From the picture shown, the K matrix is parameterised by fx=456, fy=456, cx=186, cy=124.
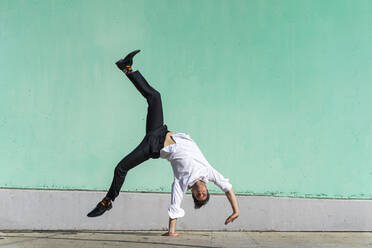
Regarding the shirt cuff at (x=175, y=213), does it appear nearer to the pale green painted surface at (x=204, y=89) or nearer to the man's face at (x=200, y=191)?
the man's face at (x=200, y=191)

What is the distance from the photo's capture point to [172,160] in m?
5.44

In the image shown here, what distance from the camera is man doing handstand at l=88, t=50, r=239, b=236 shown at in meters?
5.31

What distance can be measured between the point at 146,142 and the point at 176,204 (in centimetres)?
81

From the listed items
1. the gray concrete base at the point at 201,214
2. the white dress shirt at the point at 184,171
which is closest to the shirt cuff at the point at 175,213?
the white dress shirt at the point at 184,171

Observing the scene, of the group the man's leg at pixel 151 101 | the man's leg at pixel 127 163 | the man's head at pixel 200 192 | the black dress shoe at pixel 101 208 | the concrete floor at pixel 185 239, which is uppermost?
the man's leg at pixel 151 101

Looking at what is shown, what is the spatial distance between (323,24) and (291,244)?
3.24 m

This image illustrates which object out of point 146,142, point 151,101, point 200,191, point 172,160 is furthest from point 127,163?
point 200,191

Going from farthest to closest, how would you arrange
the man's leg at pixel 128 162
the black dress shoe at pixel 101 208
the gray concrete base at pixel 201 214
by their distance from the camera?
the gray concrete base at pixel 201 214, the black dress shoe at pixel 101 208, the man's leg at pixel 128 162

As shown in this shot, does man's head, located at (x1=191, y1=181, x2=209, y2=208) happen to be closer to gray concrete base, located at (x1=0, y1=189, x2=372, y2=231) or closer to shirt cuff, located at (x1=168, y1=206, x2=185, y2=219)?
shirt cuff, located at (x1=168, y1=206, x2=185, y2=219)

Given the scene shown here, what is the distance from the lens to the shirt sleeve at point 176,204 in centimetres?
534

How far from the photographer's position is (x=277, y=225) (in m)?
6.53

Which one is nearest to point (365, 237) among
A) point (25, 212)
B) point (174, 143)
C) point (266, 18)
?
point (174, 143)

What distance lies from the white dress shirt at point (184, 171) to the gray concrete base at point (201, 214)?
1131mm

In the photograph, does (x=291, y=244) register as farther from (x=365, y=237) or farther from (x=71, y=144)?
(x=71, y=144)
